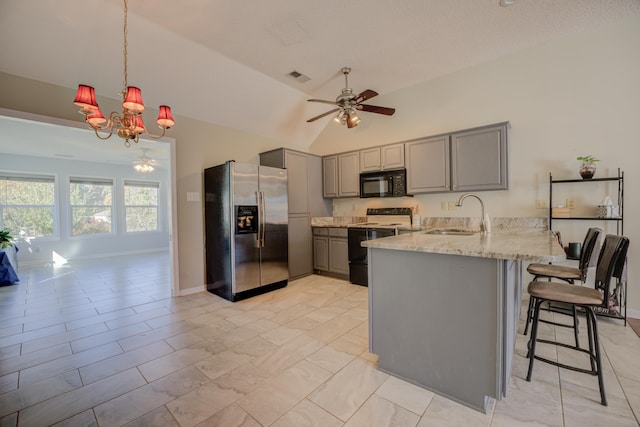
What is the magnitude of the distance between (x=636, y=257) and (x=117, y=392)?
192 inches

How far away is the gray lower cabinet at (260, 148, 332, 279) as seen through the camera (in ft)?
15.0

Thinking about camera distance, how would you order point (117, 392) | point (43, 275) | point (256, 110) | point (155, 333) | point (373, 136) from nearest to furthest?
point (117, 392) → point (155, 333) → point (256, 110) → point (373, 136) → point (43, 275)

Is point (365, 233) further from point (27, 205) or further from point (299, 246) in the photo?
point (27, 205)

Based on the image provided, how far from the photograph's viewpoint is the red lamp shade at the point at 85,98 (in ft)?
6.30

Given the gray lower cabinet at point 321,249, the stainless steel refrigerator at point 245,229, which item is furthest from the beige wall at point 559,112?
the stainless steel refrigerator at point 245,229

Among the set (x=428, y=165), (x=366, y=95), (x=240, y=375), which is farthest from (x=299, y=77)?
(x=240, y=375)

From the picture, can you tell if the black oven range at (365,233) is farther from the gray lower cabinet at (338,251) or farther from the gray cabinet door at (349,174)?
the gray cabinet door at (349,174)

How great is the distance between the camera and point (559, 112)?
3186mm

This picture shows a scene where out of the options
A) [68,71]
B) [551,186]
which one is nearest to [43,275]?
[68,71]

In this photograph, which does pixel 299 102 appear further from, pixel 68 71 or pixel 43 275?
pixel 43 275

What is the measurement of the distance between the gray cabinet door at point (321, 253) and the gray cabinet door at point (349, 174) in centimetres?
88

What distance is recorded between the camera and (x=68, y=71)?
290 centimetres

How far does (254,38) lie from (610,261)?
361 cm

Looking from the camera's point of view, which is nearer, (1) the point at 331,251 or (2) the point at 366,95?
(2) the point at 366,95
